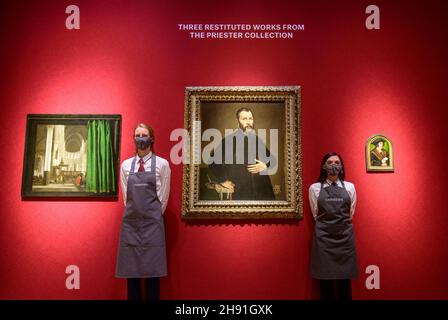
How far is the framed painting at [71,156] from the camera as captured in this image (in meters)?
3.78

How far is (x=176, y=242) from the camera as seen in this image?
3742 mm

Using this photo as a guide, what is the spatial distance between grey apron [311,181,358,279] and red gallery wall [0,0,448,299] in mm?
335

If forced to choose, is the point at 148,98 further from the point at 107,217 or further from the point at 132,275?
the point at 132,275

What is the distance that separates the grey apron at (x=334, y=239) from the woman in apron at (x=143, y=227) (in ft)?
4.99

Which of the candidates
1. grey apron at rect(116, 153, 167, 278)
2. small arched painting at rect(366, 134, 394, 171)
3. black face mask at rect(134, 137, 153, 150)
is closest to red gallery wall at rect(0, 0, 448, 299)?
small arched painting at rect(366, 134, 394, 171)

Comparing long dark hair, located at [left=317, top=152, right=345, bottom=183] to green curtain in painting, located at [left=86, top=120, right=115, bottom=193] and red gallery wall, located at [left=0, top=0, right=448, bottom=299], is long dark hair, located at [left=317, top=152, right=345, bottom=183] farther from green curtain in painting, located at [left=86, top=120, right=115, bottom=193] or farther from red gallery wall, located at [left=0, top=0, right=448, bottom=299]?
green curtain in painting, located at [left=86, top=120, right=115, bottom=193]

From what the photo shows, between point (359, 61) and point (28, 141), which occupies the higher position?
point (359, 61)

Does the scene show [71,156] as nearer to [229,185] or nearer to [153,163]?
[153,163]

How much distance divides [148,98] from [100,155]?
82 centimetres

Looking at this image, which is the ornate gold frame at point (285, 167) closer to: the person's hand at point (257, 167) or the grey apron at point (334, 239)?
the person's hand at point (257, 167)

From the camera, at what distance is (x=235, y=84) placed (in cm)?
392

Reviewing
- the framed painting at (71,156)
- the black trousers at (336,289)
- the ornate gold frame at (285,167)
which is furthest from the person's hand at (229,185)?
the black trousers at (336,289)

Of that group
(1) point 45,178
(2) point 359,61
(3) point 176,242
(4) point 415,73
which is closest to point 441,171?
(4) point 415,73

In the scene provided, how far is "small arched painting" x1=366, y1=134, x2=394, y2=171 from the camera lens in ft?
12.5
